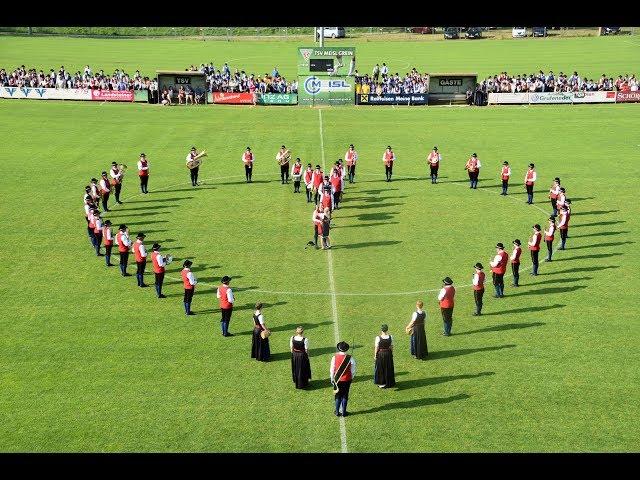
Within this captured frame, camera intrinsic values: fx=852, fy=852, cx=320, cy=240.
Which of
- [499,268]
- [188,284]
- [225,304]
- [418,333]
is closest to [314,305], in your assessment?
[225,304]

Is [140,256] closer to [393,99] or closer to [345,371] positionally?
[345,371]

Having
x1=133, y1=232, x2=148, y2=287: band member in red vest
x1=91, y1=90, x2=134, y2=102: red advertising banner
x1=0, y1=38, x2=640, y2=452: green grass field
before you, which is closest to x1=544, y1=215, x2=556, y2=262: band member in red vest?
x1=0, y1=38, x2=640, y2=452: green grass field

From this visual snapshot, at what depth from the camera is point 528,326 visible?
2484 centimetres

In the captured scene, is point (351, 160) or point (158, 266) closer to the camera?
point (158, 266)

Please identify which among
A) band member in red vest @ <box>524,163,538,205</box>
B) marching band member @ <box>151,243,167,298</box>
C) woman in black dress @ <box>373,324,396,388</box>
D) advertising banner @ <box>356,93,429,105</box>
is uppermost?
advertising banner @ <box>356,93,429,105</box>

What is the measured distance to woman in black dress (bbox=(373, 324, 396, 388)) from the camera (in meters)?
20.7

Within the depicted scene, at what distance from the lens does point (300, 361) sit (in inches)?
813

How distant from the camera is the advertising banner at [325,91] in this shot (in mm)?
64125

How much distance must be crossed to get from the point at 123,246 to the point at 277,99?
39058 millimetres

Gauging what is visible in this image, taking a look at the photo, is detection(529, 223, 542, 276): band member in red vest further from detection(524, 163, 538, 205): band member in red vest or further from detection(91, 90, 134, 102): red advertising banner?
detection(91, 90, 134, 102): red advertising banner

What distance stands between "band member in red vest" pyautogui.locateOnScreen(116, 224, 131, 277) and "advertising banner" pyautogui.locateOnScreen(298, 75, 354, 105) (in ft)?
123
